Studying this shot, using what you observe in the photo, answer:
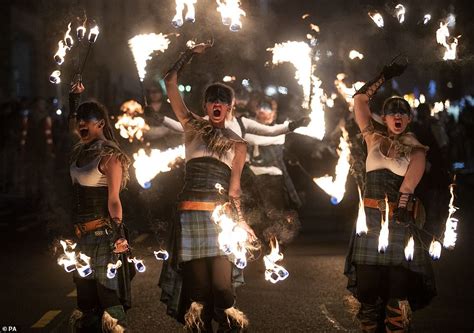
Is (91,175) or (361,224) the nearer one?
(91,175)

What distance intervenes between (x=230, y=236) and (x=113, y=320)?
102 cm

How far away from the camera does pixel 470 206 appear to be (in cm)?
1967

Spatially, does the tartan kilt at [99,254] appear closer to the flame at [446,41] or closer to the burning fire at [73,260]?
the burning fire at [73,260]

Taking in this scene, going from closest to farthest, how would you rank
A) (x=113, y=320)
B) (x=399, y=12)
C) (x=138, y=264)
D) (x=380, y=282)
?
(x=113, y=320)
(x=138, y=264)
(x=380, y=282)
(x=399, y=12)

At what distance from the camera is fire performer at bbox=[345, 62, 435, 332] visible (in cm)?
612

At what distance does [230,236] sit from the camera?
6.01m

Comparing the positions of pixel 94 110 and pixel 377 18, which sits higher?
pixel 377 18

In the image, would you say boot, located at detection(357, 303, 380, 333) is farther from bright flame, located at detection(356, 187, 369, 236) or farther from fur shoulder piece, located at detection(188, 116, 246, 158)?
fur shoulder piece, located at detection(188, 116, 246, 158)

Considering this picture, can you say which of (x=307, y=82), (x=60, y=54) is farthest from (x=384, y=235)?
(x=60, y=54)

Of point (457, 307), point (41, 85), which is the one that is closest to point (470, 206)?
point (457, 307)

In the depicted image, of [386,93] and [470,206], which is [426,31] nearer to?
[386,93]

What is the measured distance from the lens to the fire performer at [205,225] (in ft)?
19.8

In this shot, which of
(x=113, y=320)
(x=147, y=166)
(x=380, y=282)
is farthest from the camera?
(x=147, y=166)

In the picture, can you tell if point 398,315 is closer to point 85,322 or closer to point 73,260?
point 85,322
